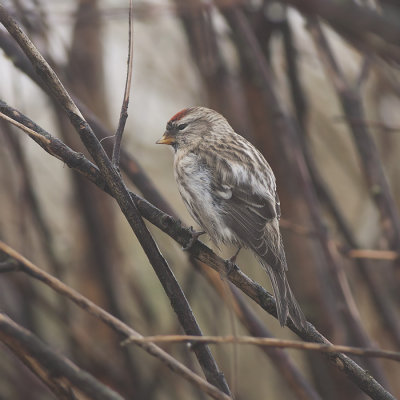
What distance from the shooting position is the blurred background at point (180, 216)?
3.27m

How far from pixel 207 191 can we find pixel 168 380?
5.39 feet

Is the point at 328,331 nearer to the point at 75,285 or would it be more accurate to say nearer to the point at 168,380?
the point at 168,380

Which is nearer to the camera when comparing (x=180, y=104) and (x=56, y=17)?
(x=56, y=17)

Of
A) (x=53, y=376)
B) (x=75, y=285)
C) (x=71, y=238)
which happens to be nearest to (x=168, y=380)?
(x=75, y=285)

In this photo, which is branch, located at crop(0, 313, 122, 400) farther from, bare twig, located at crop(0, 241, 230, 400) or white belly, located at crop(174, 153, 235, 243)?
white belly, located at crop(174, 153, 235, 243)

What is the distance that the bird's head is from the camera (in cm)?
330

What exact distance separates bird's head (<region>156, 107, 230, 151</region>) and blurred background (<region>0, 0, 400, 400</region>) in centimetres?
38

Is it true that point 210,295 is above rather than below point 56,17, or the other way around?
below

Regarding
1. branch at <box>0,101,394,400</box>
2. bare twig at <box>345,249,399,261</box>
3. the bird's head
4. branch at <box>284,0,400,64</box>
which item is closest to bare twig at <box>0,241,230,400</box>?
branch at <box>0,101,394,400</box>

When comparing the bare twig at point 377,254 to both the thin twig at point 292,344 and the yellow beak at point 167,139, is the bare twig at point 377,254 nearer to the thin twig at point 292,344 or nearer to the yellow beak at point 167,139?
the yellow beak at point 167,139

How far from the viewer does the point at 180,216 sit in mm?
3848

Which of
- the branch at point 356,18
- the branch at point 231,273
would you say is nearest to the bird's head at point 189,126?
the branch at point 231,273

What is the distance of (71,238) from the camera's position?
14.6ft

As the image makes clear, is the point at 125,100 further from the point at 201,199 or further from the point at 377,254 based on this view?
the point at 377,254
